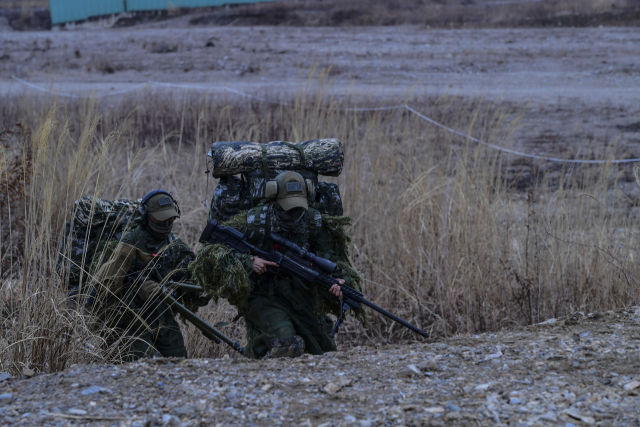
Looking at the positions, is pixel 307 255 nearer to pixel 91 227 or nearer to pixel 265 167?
pixel 265 167

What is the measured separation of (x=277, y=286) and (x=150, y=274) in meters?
0.74

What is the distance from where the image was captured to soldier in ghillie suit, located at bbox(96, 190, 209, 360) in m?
3.42

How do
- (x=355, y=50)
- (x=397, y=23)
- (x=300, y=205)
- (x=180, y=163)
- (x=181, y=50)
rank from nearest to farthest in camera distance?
(x=300, y=205) < (x=180, y=163) < (x=355, y=50) < (x=181, y=50) < (x=397, y=23)

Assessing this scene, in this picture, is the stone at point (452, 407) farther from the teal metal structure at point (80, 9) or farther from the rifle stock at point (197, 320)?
the teal metal structure at point (80, 9)

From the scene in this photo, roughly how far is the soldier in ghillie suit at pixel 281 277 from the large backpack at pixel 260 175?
14 cm

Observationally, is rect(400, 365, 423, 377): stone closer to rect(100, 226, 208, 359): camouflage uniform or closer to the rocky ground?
the rocky ground

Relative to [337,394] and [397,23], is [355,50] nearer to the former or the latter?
[397,23]

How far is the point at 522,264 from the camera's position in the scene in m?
4.51

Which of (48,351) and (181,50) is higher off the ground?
(181,50)

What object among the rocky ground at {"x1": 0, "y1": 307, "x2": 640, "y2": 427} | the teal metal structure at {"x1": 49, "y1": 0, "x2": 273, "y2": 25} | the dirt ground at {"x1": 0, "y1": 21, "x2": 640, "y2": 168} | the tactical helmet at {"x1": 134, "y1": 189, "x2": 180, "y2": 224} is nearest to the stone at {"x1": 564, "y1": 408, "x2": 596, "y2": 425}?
the rocky ground at {"x1": 0, "y1": 307, "x2": 640, "y2": 427}

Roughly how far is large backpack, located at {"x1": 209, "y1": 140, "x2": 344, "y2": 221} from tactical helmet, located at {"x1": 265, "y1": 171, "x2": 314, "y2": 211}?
0.29 m

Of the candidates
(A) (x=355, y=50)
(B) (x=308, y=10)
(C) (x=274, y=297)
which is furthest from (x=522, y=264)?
(B) (x=308, y=10)

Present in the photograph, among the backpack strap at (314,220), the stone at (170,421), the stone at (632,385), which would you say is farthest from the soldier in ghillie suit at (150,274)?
the stone at (632,385)

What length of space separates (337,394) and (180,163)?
5.56 m
